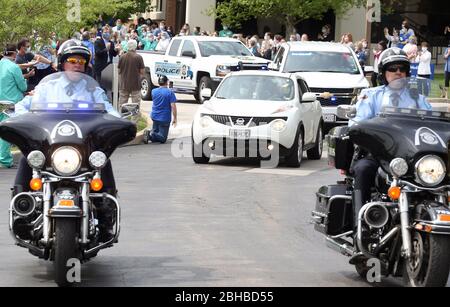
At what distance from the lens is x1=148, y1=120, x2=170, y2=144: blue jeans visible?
77.5ft

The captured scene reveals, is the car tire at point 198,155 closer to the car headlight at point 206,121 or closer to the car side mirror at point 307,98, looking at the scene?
the car headlight at point 206,121

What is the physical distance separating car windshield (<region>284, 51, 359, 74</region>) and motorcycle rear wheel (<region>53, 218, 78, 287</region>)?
724 inches

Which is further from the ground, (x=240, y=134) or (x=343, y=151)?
(x=343, y=151)

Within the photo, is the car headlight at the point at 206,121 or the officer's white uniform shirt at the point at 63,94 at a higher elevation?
the officer's white uniform shirt at the point at 63,94

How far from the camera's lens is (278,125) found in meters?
19.3

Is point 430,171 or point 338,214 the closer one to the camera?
point 430,171

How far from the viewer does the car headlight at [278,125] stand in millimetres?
19266

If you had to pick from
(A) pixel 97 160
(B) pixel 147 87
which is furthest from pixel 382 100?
(B) pixel 147 87

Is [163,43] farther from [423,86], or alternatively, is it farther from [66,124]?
[66,124]

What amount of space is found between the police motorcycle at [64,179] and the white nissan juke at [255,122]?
970 cm

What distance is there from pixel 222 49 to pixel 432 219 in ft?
84.8

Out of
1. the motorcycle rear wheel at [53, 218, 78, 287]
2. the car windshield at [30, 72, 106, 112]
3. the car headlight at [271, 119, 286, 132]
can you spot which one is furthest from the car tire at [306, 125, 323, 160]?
the motorcycle rear wheel at [53, 218, 78, 287]

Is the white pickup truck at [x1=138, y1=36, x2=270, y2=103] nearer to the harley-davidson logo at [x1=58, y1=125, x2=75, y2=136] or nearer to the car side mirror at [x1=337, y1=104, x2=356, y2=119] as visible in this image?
the car side mirror at [x1=337, y1=104, x2=356, y2=119]

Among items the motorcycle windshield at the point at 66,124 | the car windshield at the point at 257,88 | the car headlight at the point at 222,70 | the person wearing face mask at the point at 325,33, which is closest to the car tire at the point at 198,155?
the car windshield at the point at 257,88
